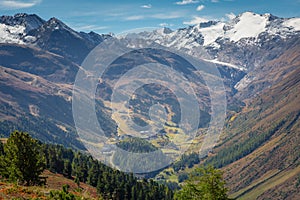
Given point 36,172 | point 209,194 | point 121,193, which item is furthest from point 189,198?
point 121,193

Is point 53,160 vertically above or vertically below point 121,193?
above

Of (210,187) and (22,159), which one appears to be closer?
(210,187)

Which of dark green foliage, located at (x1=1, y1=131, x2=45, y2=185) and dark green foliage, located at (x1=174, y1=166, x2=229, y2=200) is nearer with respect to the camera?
dark green foliage, located at (x1=174, y1=166, x2=229, y2=200)

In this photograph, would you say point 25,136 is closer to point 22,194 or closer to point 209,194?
point 22,194

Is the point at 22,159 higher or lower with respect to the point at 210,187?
lower

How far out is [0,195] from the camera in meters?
33.1

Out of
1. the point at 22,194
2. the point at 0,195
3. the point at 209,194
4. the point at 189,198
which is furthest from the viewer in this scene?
the point at 189,198

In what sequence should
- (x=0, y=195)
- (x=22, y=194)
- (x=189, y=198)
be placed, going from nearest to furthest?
(x=0, y=195)
(x=22, y=194)
(x=189, y=198)

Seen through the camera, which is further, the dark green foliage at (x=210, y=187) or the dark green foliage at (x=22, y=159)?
the dark green foliage at (x=22, y=159)

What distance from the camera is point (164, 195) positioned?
128 m

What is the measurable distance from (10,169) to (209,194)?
1103 inches

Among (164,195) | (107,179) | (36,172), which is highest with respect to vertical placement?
(36,172)

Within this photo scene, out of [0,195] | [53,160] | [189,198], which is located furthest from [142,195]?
[0,195]

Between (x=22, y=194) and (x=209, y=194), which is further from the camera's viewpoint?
(x=209, y=194)
